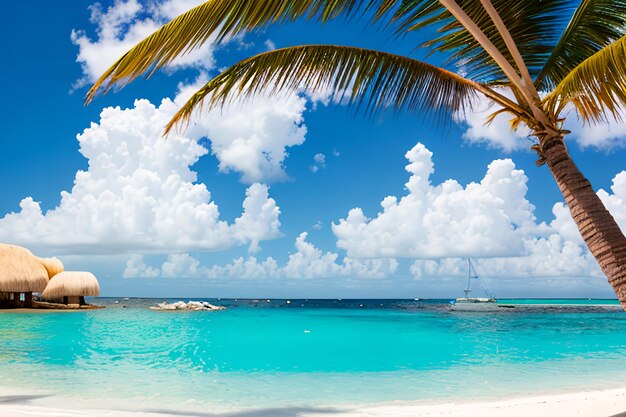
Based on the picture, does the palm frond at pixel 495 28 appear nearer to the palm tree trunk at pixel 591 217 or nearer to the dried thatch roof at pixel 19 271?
the palm tree trunk at pixel 591 217

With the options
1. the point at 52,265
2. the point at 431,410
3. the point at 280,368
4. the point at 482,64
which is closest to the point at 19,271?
the point at 52,265

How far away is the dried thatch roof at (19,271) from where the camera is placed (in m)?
29.4

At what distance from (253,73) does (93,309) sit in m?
41.4

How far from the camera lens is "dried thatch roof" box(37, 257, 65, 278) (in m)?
33.6

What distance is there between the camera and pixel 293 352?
16844 millimetres

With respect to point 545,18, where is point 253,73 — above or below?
below

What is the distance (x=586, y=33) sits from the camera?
418cm

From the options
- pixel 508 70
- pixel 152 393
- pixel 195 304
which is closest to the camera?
pixel 508 70

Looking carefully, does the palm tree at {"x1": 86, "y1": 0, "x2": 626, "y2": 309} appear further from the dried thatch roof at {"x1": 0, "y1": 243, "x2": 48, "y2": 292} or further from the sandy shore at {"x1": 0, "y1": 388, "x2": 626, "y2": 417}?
the dried thatch roof at {"x1": 0, "y1": 243, "x2": 48, "y2": 292}

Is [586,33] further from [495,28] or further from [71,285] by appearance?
[71,285]

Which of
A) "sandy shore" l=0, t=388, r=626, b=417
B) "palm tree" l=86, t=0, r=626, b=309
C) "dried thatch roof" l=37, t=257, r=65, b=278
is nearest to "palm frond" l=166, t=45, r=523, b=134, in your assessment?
"palm tree" l=86, t=0, r=626, b=309

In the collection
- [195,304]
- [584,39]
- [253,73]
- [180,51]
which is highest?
[584,39]

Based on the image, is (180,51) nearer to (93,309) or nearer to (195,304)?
(93,309)

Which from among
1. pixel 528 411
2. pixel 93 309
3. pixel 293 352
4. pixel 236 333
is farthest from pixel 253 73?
pixel 93 309
